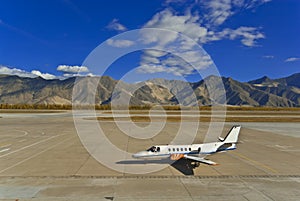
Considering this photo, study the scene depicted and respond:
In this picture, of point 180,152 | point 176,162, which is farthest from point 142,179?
point 176,162

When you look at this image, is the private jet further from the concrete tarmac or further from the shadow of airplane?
the concrete tarmac

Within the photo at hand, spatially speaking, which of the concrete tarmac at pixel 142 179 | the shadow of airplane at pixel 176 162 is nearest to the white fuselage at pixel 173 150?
the shadow of airplane at pixel 176 162

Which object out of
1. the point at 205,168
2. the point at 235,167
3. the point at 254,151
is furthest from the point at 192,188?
the point at 254,151

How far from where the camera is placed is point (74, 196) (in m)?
14.0

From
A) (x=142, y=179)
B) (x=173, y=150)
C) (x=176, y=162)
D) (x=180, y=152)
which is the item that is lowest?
(x=142, y=179)

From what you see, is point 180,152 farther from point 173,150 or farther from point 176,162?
point 176,162

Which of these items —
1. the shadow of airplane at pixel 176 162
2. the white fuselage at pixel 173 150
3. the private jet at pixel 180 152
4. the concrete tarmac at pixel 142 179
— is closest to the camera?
the concrete tarmac at pixel 142 179

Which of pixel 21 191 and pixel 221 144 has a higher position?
pixel 221 144

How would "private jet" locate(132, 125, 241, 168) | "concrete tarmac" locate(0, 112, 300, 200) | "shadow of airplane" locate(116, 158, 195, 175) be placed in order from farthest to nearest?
"private jet" locate(132, 125, 241, 168) < "shadow of airplane" locate(116, 158, 195, 175) < "concrete tarmac" locate(0, 112, 300, 200)

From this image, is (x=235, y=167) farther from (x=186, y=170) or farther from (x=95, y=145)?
(x=95, y=145)

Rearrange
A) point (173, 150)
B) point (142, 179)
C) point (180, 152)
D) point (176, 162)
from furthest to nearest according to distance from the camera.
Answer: point (176, 162), point (180, 152), point (173, 150), point (142, 179)

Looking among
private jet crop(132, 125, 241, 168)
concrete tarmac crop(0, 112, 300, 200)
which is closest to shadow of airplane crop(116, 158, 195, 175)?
private jet crop(132, 125, 241, 168)

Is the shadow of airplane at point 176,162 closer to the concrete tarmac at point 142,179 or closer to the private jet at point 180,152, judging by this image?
the private jet at point 180,152

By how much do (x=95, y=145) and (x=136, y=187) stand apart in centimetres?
1668
